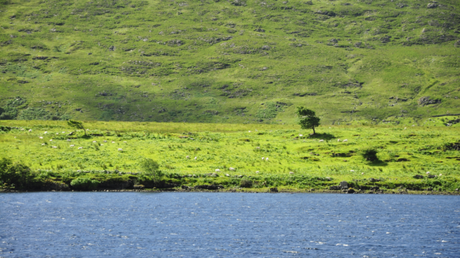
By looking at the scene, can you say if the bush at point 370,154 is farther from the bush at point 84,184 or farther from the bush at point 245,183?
the bush at point 84,184

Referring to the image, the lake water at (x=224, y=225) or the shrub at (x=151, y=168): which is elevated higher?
the shrub at (x=151, y=168)

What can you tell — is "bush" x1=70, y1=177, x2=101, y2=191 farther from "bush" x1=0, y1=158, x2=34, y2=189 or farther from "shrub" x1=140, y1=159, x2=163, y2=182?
"shrub" x1=140, y1=159, x2=163, y2=182

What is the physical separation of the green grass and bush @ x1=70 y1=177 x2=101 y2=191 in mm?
3384

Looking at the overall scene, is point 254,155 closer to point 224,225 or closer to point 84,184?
point 84,184

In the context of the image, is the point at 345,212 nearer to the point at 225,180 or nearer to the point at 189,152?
the point at 225,180

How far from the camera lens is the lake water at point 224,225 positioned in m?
33.6

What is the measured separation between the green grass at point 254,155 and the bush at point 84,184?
3.38 metres

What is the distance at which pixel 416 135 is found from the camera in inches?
4222

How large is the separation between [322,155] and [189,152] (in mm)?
28060

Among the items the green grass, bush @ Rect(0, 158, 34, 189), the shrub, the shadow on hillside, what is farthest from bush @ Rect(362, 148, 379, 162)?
bush @ Rect(0, 158, 34, 189)

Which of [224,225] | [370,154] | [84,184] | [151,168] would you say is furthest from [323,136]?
[224,225]

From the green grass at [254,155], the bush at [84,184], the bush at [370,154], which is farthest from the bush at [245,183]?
the bush at [370,154]

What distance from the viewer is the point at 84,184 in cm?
6594

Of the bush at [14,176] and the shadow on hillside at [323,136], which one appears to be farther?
the shadow on hillside at [323,136]
